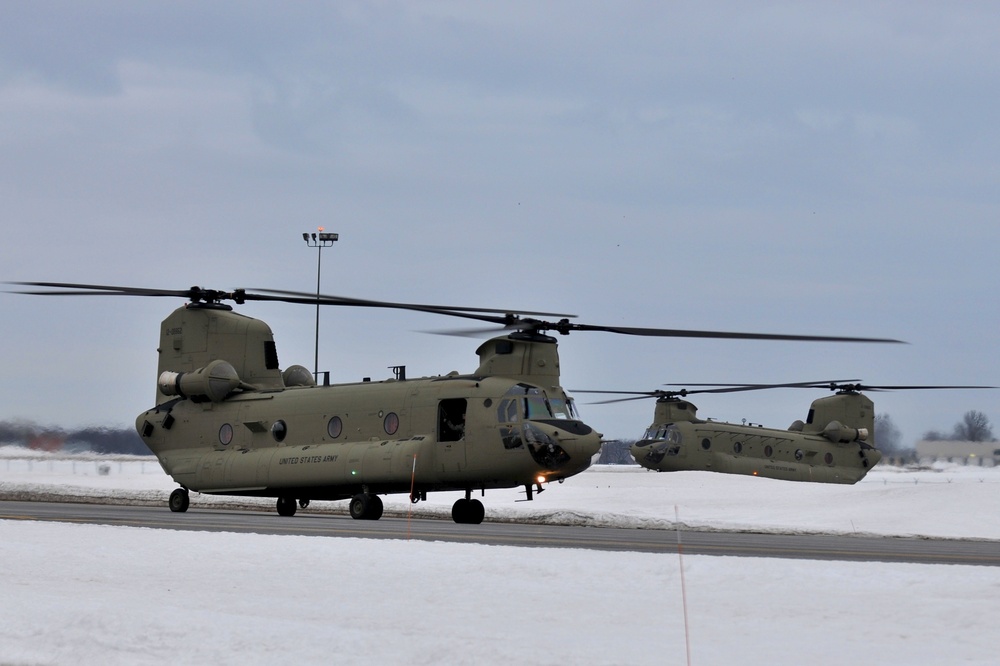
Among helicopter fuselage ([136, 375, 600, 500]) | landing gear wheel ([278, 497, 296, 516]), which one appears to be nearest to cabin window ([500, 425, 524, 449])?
helicopter fuselage ([136, 375, 600, 500])

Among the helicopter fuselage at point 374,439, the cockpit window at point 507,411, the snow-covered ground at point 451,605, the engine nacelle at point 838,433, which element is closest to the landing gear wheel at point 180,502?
the helicopter fuselage at point 374,439

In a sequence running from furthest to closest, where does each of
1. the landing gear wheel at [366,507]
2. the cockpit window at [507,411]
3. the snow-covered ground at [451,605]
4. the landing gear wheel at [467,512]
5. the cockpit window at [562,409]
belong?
the landing gear wheel at [366,507] < the cockpit window at [562,409] < the landing gear wheel at [467,512] < the cockpit window at [507,411] < the snow-covered ground at [451,605]

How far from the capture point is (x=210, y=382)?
34.2m

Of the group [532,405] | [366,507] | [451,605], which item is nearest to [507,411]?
[532,405]

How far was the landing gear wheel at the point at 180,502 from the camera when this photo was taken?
111 ft

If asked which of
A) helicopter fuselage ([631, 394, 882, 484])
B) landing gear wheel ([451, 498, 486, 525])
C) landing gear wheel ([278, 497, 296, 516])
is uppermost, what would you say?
helicopter fuselage ([631, 394, 882, 484])

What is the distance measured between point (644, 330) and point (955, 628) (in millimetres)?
16218

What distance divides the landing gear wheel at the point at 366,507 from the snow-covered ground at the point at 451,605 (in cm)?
1004

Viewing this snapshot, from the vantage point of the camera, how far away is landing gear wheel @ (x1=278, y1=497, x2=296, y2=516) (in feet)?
109

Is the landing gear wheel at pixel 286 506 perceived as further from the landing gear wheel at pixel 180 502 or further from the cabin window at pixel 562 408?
the cabin window at pixel 562 408

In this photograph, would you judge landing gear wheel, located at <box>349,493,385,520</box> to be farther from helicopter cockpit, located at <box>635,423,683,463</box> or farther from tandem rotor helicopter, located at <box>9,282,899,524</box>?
helicopter cockpit, located at <box>635,423,683,463</box>

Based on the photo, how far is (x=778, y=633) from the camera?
1091 cm

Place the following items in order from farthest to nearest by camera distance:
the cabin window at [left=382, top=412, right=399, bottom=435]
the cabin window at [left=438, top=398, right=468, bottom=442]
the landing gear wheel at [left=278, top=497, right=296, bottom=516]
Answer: the landing gear wheel at [left=278, top=497, right=296, bottom=516] → the cabin window at [left=382, top=412, right=399, bottom=435] → the cabin window at [left=438, top=398, right=468, bottom=442]

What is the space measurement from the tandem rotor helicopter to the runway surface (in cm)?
209
